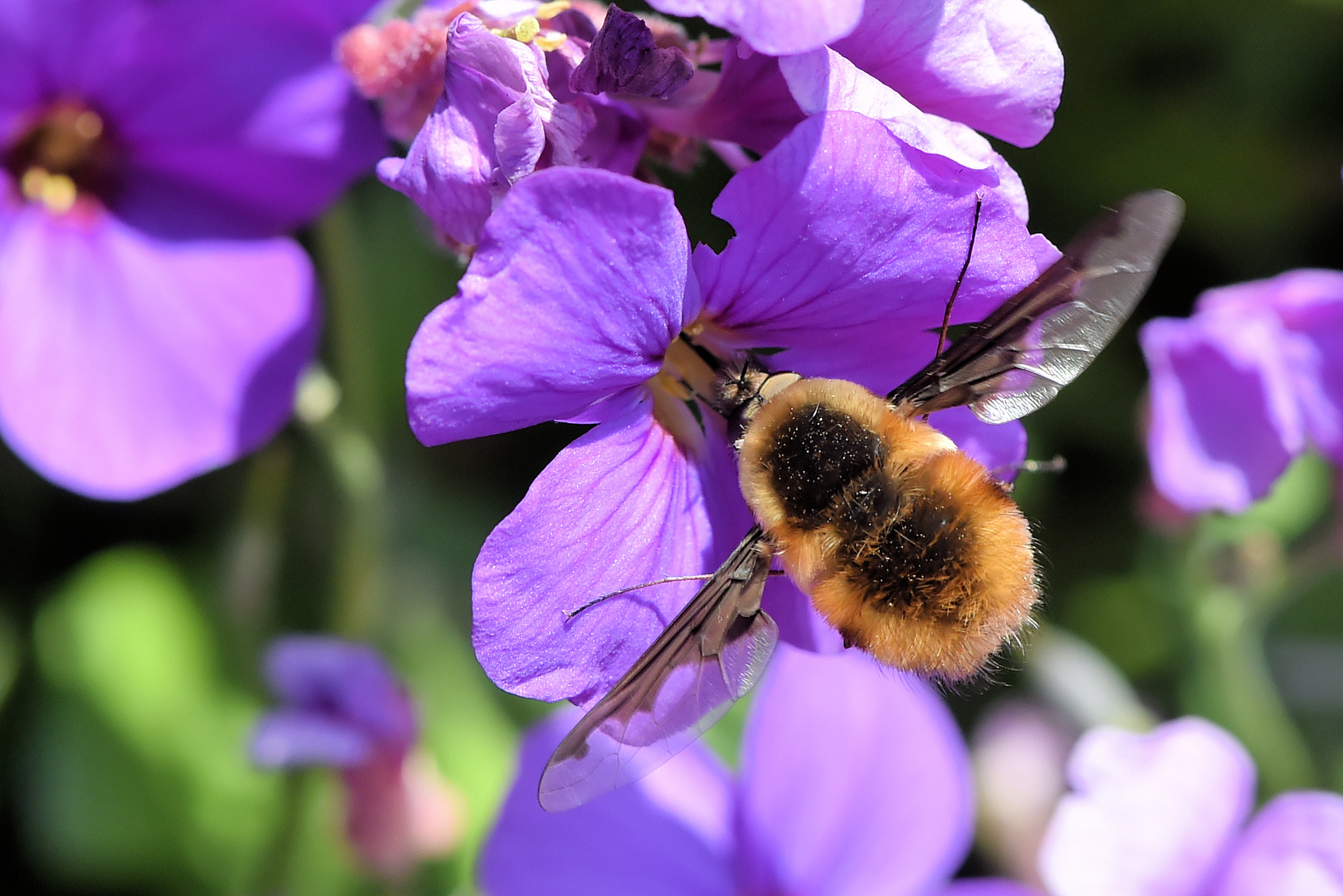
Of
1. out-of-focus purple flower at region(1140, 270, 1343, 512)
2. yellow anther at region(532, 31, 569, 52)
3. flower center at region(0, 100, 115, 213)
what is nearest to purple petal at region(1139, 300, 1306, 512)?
out-of-focus purple flower at region(1140, 270, 1343, 512)

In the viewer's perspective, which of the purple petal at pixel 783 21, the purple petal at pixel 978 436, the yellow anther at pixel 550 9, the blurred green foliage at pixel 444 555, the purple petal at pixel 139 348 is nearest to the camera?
the purple petal at pixel 783 21

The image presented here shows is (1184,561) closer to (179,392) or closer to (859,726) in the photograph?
(859,726)

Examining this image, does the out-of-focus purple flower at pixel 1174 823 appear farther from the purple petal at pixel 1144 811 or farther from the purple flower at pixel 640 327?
the purple flower at pixel 640 327

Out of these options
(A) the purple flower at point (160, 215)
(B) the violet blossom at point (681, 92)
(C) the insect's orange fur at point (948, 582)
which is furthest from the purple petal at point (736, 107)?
(A) the purple flower at point (160, 215)

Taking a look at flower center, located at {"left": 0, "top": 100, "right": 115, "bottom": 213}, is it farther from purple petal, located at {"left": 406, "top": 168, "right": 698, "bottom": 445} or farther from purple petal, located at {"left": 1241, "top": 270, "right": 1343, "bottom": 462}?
purple petal, located at {"left": 1241, "top": 270, "right": 1343, "bottom": 462}

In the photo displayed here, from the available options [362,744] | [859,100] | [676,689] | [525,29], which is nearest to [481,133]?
[525,29]

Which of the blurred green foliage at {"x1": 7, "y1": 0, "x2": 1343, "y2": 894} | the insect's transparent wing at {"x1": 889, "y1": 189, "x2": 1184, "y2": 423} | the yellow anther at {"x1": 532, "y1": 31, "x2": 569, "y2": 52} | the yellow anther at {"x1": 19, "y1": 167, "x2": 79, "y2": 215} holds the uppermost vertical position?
the yellow anther at {"x1": 532, "y1": 31, "x2": 569, "y2": 52}

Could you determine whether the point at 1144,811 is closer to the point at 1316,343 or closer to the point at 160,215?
the point at 1316,343
